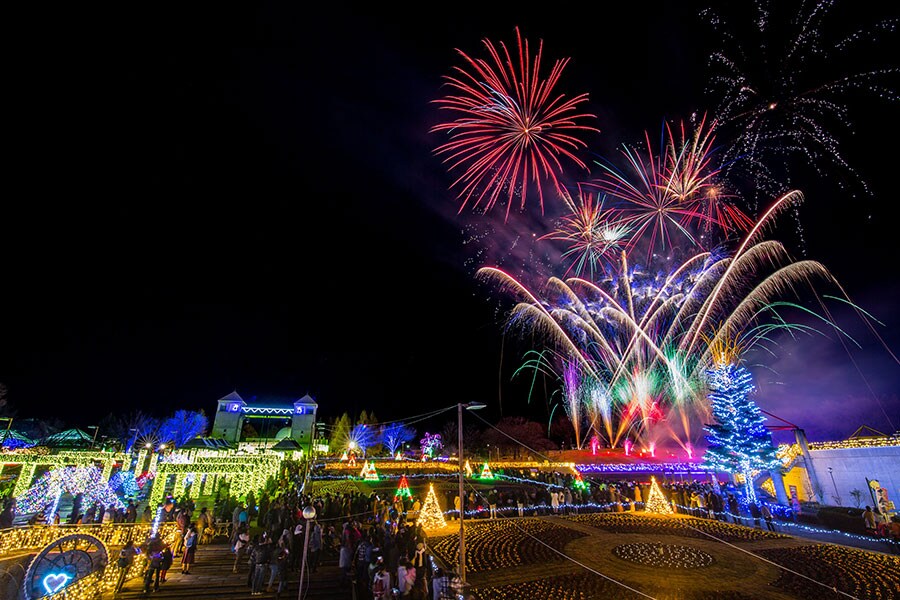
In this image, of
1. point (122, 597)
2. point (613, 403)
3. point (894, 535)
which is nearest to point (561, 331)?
point (613, 403)

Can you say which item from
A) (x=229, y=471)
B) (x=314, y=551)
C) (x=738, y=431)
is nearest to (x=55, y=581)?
(x=314, y=551)

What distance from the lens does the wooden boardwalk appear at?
11781 millimetres

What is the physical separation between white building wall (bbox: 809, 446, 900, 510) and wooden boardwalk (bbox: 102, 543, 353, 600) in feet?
102

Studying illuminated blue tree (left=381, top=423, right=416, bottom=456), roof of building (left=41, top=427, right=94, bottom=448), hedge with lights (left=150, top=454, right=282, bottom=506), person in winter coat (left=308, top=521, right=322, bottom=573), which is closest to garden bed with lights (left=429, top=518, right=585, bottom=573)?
person in winter coat (left=308, top=521, right=322, bottom=573)

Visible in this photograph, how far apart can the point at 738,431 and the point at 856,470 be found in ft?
21.3

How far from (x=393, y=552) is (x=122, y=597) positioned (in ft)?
25.7

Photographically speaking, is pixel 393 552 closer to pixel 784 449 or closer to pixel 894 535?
pixel 894 535

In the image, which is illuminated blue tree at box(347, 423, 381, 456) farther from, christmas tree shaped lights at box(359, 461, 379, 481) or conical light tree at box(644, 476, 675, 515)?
conical light tree at box(644, 476, 675, 515)

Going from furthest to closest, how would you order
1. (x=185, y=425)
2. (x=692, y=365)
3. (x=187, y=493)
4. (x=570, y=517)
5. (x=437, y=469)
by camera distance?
(x=185, y=425)
(x=437, y=469)
(x=692, y=365)
(x=187, y=493)
(x=570, y=517)

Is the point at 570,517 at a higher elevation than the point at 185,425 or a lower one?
lower

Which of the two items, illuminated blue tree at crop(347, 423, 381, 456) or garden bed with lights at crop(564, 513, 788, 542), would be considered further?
illuminated blue tree at crop(347, 423, 381, 456)

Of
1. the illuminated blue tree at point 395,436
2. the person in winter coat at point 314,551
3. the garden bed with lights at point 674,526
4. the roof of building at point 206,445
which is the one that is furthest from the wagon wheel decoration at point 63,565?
the illuminated blue tree at point 395,436

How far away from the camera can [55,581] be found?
10.7 meters

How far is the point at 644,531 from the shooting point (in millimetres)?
19234
